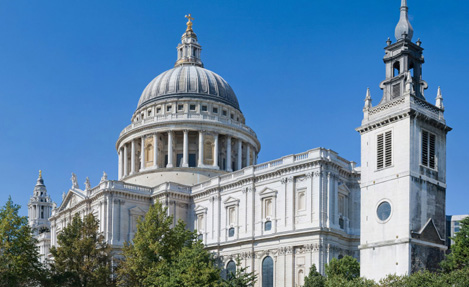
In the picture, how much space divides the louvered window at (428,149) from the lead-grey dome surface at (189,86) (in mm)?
50049

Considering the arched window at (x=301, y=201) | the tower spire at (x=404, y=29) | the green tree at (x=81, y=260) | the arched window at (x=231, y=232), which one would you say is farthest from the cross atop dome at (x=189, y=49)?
the tower spire at (x=404, y=29)

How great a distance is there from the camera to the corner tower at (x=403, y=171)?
Result: 4972 centimetres

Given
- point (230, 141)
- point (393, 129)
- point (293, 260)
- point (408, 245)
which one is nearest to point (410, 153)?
point (393, 129)

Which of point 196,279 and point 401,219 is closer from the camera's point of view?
point 401,219

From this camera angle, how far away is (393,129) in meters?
52.0

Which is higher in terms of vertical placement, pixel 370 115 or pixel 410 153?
pixel 370 115

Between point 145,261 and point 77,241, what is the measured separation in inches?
285

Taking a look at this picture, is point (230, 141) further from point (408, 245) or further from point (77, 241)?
point (408, 245)

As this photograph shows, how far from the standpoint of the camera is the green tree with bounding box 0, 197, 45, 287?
5788cm

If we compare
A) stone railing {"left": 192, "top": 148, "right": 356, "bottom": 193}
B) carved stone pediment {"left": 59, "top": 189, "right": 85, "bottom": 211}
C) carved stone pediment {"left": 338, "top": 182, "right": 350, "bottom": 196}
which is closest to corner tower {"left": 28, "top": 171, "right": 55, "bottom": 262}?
carved stone pediment {"left": 59, "top": 189, "right": 85, "bottom": 211}

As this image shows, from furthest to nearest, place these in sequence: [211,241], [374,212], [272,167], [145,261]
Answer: [211,241] < [272,167] < [145,261] < [374,212]

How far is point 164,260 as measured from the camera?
5941 centimetres

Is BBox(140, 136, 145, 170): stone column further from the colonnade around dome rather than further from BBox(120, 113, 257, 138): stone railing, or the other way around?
BBox(120, 113, 257, 138): stone railing

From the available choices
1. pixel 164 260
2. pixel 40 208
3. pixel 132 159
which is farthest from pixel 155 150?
pixel 40 208
